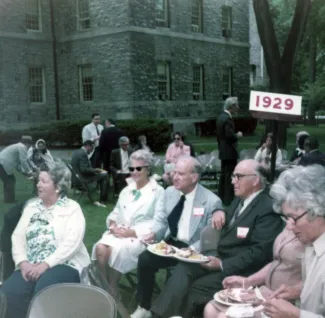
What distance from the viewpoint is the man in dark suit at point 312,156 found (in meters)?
7.93

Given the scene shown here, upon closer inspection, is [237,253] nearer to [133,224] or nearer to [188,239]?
[188,239]

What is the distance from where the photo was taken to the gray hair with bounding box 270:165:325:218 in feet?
9.34

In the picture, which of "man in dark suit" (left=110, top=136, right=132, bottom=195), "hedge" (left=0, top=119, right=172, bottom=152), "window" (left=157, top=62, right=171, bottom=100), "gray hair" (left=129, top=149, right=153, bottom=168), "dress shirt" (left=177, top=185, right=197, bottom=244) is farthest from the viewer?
"window" (left=157, top=62, right=171, bottom=100)

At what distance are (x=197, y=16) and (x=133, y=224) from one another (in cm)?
2626

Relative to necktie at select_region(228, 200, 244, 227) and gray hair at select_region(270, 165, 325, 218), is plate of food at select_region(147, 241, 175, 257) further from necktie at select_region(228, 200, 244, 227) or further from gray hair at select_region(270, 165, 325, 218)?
gray hair at select_region(270, 165, 325, 218)

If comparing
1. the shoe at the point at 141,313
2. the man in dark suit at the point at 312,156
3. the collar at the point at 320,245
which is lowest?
the shoe at the point at 141,313

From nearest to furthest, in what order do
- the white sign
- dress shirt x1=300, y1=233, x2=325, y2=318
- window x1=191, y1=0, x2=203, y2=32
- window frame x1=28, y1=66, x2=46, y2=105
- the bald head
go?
dress shirt x1=300, y1=233, x2=325, y2=318 < the bald head < the white sign < window frame x1=28, y1=66, x2=46, y2=105 < window x1=191, y1=0, x2=203, y2=32

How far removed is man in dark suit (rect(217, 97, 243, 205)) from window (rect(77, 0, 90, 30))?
735 inches

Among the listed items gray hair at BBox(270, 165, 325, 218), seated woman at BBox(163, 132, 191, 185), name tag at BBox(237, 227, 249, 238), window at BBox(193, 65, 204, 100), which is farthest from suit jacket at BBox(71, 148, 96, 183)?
window at BBox(193, 65, 204, 100)

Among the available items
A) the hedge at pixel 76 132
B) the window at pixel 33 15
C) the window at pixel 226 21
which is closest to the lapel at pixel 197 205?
the hedge at pixel 76 132

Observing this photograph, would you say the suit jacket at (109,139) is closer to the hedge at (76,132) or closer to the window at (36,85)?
the hedge at (76,132)

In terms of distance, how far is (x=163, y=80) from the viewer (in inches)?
1099

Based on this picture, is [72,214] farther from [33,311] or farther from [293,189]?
[293,189]

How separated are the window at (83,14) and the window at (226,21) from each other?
866 centimetres
